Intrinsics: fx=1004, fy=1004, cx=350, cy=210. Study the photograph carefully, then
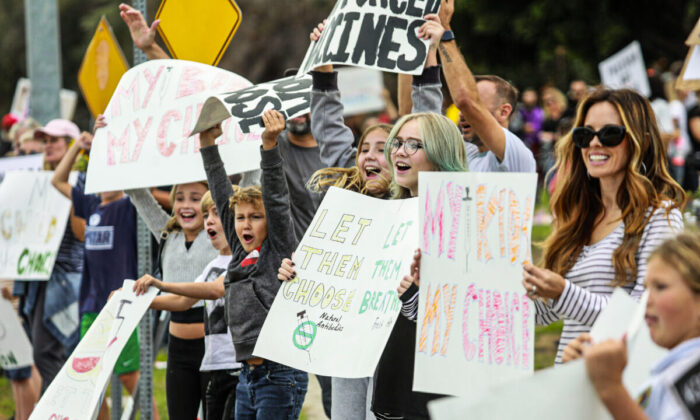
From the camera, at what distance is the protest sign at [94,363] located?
460cm


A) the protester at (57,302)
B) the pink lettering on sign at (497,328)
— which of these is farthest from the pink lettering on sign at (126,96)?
the pink lettering on sign at (497,328)

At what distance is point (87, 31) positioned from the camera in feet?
98.7

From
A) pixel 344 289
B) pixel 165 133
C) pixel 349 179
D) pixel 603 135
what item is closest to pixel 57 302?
pixel 165 133

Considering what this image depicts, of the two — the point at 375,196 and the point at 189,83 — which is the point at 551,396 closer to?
the point at 375,196

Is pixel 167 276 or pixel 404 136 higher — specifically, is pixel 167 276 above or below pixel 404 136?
below

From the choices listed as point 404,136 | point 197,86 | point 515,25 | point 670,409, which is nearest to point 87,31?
point 515,25

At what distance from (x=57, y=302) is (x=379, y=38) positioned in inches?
148

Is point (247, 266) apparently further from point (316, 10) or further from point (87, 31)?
point (87, 31)

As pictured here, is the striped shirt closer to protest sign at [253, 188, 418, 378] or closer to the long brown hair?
the long brown hair

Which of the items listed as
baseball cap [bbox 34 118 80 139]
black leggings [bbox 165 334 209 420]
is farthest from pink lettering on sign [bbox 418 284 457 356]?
baseball cap [bbox 34 118 80 139]

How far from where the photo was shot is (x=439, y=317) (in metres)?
3.41

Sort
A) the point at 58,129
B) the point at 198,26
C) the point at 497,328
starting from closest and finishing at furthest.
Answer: the point at 497,328, the point at 198,26, the point at 58,129

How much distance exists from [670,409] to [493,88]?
292cm

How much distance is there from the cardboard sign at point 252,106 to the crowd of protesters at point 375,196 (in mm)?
125
